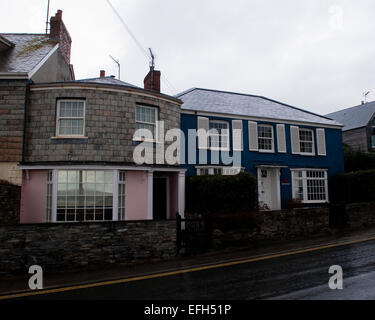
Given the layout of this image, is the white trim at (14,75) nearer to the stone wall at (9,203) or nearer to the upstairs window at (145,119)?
the stone wall at (9,203)

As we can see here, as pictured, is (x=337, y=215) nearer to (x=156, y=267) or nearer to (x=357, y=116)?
(x=156, y=267)

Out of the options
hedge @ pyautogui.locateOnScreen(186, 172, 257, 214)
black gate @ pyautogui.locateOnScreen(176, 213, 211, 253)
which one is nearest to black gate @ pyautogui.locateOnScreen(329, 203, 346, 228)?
hedge @ pyautogui.locateOnScreen(186, 172, 257, 214)

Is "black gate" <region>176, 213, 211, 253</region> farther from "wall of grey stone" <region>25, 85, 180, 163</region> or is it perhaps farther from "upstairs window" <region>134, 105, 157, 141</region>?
"upstairs window" <region>134, 105, 157, 141</region>

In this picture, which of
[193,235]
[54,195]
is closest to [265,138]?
[193,235]

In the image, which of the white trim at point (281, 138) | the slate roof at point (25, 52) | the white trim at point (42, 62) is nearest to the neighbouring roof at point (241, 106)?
the white trim at point (281, 138)

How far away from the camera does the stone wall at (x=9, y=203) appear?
1266cm

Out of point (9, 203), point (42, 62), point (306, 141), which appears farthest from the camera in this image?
point (306, 141)

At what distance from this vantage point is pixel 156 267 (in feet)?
31.0

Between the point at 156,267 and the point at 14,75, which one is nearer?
the point at 156,267

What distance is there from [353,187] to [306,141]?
14.6 feet

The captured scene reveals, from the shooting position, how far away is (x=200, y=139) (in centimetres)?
1880

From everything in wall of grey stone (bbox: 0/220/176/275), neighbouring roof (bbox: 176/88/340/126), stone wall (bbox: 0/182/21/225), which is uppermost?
neighbouring roof (bbox: 176/88/340/126)

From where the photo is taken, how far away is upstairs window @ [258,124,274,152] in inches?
824

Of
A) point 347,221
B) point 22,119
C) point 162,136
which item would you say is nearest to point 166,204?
point 162,136
